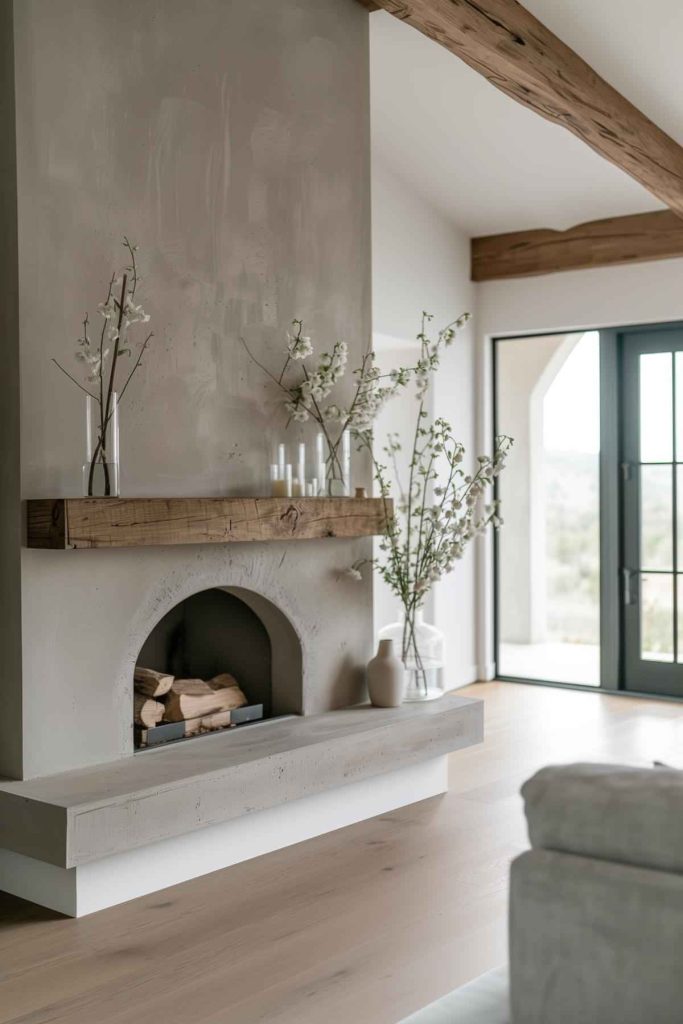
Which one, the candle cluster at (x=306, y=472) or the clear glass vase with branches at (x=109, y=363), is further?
the candle cluster at (x=306, y=472)

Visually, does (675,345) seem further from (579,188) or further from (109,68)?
(109,68)

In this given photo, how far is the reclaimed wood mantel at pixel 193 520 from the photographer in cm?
312

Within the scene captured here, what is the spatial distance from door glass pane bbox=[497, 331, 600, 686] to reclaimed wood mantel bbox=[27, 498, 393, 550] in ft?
9.27

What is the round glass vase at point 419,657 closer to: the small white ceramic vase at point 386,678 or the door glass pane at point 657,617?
the small white ceramic vase at point 386,678

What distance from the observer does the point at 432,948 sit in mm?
2844

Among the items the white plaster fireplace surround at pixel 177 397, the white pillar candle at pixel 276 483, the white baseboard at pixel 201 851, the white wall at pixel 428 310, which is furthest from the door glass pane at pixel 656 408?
the white pillar candle at pixel 276 483

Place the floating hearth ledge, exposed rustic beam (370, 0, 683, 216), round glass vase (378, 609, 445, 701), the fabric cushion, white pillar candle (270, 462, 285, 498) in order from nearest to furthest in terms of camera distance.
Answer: the fabric cushion, the floating hearth ledge, exposed rustic beam (370, 0, 683, 216), white pillar candle (270, 462, 285, 498), round glass vase (378, 609, 445, 701)

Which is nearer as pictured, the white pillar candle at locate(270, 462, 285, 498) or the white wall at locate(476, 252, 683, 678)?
the white pillar candle at locate(270, 462, 285, 498)

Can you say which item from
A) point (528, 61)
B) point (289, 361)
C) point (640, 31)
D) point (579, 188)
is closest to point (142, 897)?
point (289, 361)

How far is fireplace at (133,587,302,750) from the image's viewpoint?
3752mm

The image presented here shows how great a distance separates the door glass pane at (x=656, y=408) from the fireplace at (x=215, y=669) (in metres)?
3.00

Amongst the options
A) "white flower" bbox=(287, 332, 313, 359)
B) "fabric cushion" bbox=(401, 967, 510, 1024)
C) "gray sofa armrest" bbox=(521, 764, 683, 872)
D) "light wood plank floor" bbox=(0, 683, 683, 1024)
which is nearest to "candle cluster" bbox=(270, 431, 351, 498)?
"white flower" bbox=(287, 332, 313, 359)

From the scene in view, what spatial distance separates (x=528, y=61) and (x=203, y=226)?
135 centimetres

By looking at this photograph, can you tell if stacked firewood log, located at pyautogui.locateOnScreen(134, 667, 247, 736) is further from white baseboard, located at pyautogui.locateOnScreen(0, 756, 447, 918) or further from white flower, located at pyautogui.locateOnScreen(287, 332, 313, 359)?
white flower, located at pyautogui.locateOnScreen(287, 332, 313, 359)
